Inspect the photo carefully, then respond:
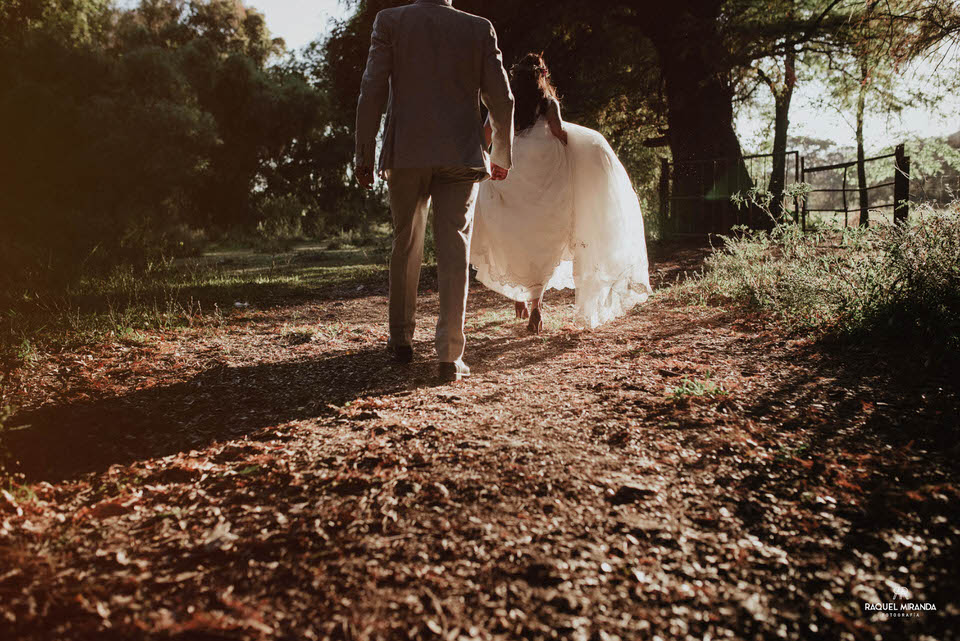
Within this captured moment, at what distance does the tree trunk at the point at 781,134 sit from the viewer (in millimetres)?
10295

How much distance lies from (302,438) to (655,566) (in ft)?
5.37

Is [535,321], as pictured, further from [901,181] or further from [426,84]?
[901,181]

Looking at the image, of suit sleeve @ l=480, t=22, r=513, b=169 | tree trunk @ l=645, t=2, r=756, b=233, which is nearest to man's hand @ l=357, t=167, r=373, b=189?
suit sleeve @ l=480, t=22, r=513, b=169

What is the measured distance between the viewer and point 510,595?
1673mm

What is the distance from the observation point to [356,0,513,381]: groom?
139 inches

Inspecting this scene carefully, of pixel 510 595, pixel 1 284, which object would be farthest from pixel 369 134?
pixel 1 284

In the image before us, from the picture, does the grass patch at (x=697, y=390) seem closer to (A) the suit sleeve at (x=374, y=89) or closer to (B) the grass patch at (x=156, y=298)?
(A) the suit sleeve at (x=374, y=89)

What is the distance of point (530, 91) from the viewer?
4996 millimetres

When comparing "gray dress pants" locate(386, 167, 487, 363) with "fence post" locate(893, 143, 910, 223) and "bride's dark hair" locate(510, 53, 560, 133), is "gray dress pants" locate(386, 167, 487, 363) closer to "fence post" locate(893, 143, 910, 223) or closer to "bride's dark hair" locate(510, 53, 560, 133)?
"bride's dark hair" locate(510, 53, 560, 133)

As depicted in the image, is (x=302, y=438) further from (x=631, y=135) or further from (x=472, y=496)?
(x=631, y=135)

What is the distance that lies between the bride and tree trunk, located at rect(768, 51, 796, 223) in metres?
1.56

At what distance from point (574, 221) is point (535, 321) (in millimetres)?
903

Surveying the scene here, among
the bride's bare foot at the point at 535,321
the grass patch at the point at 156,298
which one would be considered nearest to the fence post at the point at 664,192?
the grass patch at the point at 156,298

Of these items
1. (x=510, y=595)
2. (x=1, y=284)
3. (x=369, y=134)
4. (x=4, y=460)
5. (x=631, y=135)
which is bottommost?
(x=510, y=595)
